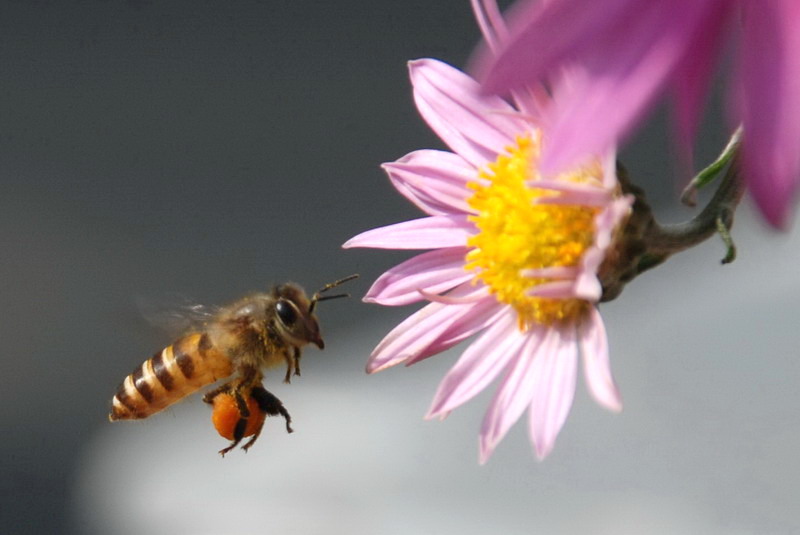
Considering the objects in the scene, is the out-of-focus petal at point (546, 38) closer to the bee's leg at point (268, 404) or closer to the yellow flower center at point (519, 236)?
the yellow flower center at point (519, 236)

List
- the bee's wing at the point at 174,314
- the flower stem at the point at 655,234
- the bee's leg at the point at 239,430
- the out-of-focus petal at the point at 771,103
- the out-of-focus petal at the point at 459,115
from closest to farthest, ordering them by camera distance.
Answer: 1. the out-of-focus petal at the point at 771,103
2. the flower stem at the point at 655,234
3. the out-of-focus petal at the point at 459,115
4. the bee's leg at the point at 239,430
5. the bee's wing at the point at 174,314

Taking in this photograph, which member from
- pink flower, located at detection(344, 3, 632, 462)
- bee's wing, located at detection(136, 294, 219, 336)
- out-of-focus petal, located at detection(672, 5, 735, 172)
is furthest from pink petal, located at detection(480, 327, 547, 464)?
bee's wing, located at detection(136, 294, 219, 336)

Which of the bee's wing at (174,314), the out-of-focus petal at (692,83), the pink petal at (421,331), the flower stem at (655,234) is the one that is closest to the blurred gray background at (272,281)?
the bee's wing at (174,314)

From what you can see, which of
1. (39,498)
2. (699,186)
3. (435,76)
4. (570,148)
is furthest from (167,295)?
(39,498)

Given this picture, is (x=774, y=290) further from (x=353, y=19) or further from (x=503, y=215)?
(x=503, y=215)

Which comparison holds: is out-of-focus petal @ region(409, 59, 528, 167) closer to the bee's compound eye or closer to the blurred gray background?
the bee's compound eye

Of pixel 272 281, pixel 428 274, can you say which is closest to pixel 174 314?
pixel 428 274
